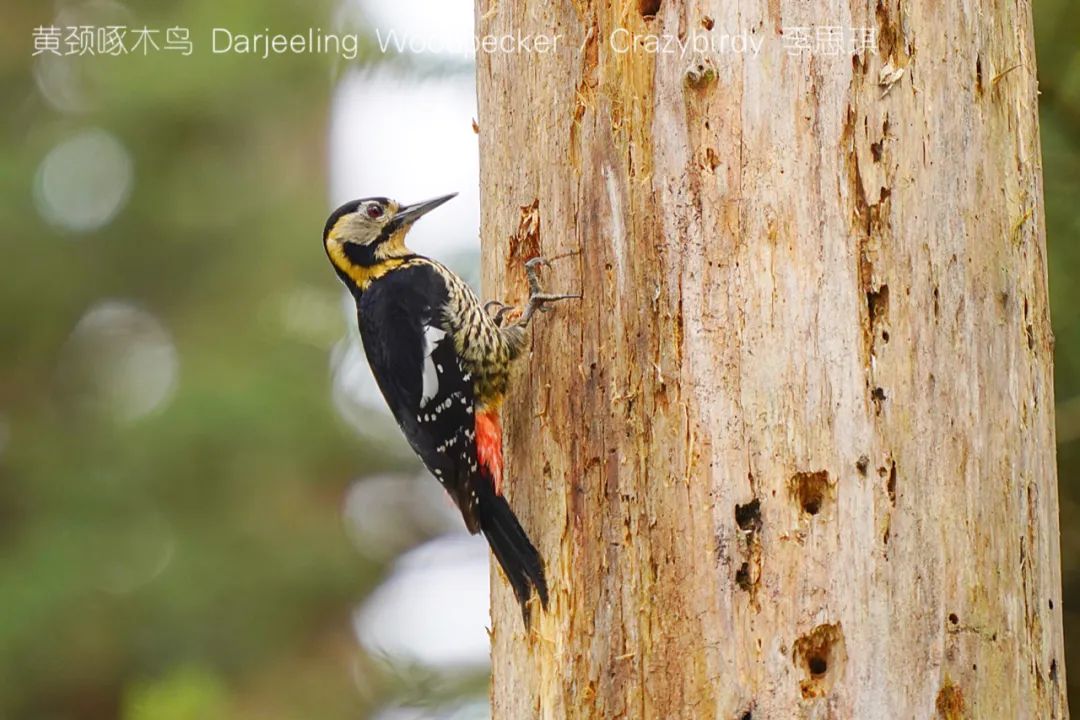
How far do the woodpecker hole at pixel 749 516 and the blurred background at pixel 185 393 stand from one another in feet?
7.97

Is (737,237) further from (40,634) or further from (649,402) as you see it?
(40,634)

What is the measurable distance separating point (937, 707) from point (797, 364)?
0.67 meters

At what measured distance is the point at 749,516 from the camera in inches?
95.3

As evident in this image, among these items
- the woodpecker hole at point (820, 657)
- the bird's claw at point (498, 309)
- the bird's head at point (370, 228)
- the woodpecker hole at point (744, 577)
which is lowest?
the woodpecker hole at point (820, 657)

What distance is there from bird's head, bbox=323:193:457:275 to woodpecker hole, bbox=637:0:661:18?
1.46m

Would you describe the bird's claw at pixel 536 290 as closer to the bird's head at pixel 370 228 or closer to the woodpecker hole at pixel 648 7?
the woodpecker hole at pixel 648 7

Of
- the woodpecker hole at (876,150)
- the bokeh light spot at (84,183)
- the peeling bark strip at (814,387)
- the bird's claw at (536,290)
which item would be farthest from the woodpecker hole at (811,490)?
the bokeh light spot at (84,183)

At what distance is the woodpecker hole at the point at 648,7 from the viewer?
2.66 m

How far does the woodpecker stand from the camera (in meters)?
2.91

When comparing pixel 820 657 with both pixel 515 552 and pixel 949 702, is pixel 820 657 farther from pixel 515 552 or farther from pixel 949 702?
pixel 515 552

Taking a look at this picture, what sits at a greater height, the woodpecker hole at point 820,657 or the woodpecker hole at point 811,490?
the woodpecker hole at point 811,490

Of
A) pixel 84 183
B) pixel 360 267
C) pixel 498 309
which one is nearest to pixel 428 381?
pixel 498 309

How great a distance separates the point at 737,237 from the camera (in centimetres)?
249

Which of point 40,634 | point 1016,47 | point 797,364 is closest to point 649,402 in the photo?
point 797,364
